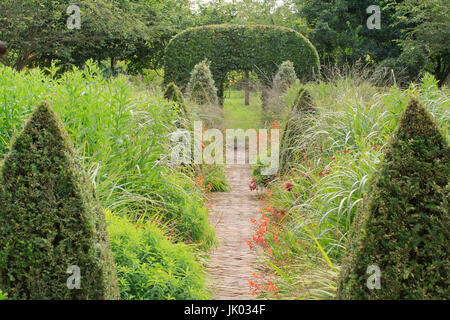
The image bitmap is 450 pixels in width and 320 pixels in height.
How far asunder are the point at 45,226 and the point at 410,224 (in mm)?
1814

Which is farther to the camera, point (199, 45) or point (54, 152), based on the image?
point (199, 45)

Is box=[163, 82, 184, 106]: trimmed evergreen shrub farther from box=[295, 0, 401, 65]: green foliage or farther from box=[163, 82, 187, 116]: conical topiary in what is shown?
box=[295, 0, 401, 65]: green foliage

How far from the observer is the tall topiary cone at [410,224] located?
215cm

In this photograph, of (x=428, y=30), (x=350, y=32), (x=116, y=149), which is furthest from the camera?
(x=350, y=32)

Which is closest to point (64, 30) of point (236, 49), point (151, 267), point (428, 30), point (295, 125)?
point (236, 49)

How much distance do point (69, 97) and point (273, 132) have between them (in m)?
5.32

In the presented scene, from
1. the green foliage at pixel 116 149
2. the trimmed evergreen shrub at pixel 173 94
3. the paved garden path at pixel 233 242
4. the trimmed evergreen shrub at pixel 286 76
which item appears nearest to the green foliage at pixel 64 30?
the trimmed evergreen shrub at pixel 286 76

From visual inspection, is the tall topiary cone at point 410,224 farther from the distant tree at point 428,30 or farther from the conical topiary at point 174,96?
the distant tree at point 428,30

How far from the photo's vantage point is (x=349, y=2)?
913 inches

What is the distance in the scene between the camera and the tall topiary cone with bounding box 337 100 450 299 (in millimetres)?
2152

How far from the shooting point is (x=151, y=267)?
314 cm

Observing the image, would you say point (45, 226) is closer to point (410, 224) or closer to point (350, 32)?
point (410, 224)

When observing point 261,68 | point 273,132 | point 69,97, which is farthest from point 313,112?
point 261,68
